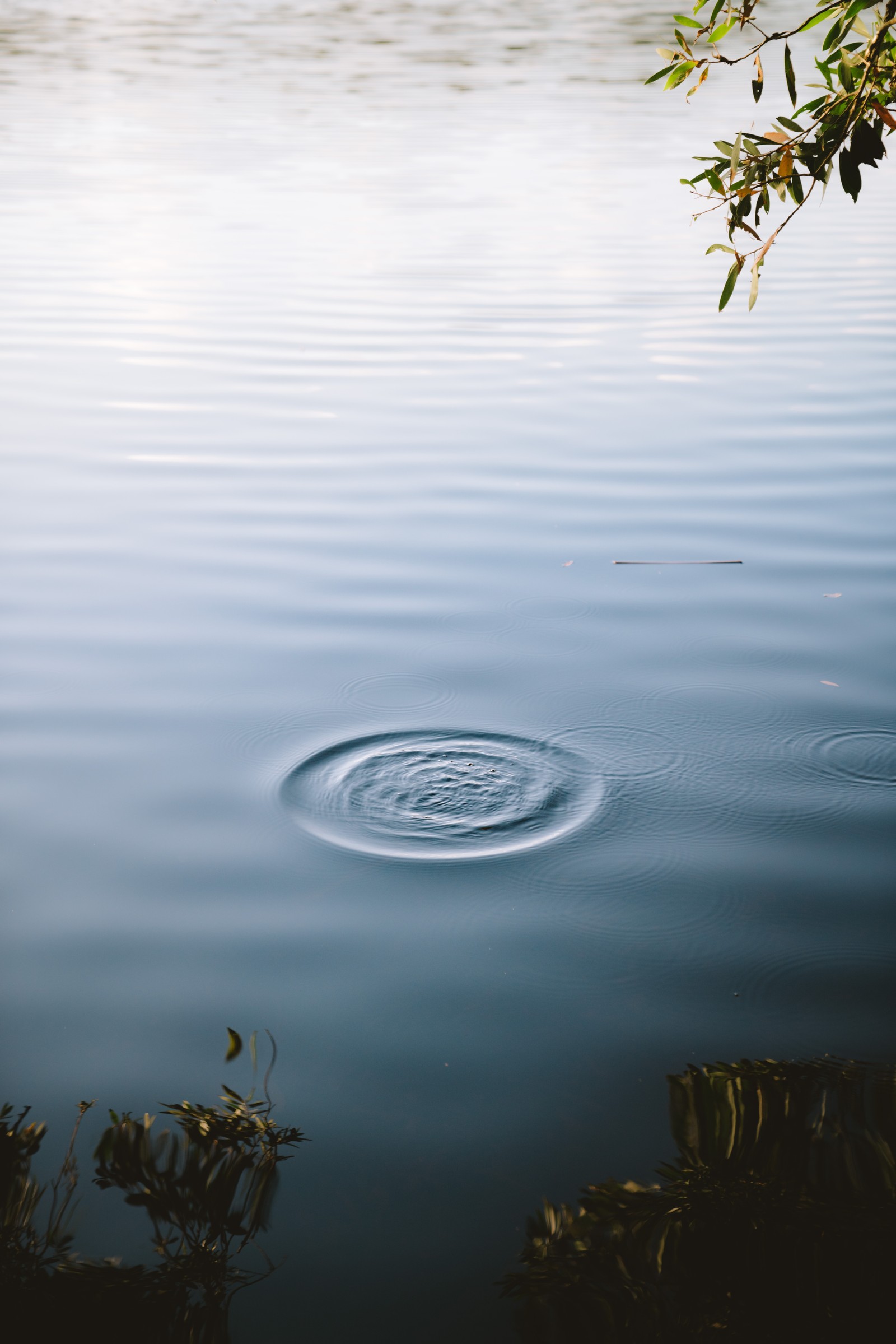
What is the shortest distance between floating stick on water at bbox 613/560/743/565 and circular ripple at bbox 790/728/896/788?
171 centimetres

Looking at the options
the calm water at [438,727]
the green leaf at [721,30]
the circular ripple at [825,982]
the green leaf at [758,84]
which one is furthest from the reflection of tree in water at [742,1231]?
the green leaf at [721,30]

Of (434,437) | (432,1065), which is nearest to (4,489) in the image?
(434,437)

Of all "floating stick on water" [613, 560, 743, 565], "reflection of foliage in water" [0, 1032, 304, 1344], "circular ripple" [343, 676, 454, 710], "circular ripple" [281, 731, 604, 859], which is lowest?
"reflection of foliage in water" [0, 1032, 304, 1344]

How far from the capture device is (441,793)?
4.20m

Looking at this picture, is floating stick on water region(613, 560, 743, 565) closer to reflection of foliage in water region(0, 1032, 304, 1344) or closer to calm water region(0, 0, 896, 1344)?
calm water region(0, 0, 896, 1344)

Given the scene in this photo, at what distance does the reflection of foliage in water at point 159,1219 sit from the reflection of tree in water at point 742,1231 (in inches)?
22.1

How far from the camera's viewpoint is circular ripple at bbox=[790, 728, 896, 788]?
4336 millimetres

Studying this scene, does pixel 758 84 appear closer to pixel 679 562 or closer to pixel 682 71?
pixel 682 71

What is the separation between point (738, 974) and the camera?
3391 mm

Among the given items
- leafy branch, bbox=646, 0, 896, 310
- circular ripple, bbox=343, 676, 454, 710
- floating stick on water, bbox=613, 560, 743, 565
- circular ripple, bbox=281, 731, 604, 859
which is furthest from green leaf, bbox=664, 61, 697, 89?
floating stick on water, bbox=613, 560, 743, 565

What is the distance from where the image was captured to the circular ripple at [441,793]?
3963 mm

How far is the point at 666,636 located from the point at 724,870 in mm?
1793

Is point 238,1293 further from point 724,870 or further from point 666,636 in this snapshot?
point 666,636

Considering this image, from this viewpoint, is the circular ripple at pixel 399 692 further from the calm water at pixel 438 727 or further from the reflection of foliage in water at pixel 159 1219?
the reflection of foliage in water at pixel 159 1219
